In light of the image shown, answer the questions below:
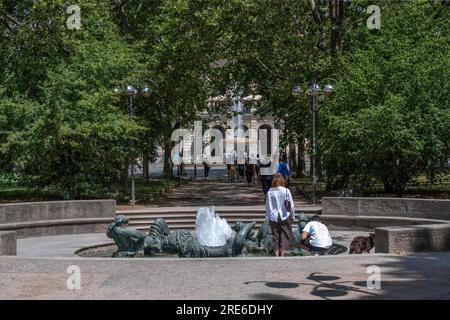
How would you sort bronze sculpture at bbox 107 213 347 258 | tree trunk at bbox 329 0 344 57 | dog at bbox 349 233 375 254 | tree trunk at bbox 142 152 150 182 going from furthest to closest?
tree trunk at bbox 142 152 150 182, tree trunk at bbox 329 0 344 57, bronze sculpture at bbox 107 213 347 258, dog at bbox 349 233 375 254

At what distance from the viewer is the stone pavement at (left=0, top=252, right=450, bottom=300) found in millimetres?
9484

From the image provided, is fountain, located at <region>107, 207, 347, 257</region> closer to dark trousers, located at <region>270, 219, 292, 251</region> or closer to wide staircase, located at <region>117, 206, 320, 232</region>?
dark trousers, located at <region>270, 219, 292, 251</region>

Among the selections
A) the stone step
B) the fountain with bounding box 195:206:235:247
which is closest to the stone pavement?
the fountain with bounding box 195:206:235:247

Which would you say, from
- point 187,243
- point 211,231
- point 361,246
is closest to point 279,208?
point 361,246

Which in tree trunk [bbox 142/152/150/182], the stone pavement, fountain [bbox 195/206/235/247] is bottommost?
the stone pavement

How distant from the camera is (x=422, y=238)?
44.2 ft

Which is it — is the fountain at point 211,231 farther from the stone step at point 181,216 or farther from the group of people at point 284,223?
the stone step at point 181,216

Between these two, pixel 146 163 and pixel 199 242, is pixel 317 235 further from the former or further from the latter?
pixel 146 163

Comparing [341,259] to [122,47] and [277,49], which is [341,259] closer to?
[122,47]

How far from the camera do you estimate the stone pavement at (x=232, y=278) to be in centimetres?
948

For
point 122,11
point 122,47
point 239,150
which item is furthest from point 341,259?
point 239,150

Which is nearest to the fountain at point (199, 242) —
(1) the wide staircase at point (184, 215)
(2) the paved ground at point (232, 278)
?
(2) the paved ground at point (232, 278)

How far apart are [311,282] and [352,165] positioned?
16818mm

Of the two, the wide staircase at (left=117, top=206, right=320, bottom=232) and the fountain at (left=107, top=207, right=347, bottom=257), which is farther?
the wide staircase at (left=117, top=206, right=320, bottom=232)
